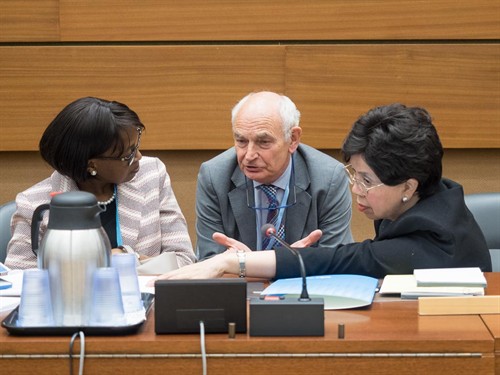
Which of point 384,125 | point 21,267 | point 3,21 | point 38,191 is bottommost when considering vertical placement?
point 21,267

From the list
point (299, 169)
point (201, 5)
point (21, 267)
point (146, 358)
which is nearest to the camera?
point (146, 358)

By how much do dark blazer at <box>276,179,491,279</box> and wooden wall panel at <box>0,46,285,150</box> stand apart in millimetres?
2072

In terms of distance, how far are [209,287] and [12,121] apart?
9.92 ft

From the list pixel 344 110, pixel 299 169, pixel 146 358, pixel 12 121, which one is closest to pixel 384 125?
pixel 299 169

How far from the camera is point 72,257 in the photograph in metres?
2.09

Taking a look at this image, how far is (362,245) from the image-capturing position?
281cm

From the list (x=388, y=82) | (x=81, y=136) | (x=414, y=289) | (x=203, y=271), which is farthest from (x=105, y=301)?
(x=388, y=82)

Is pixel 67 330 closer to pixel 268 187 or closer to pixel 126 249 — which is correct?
pixel 126 249

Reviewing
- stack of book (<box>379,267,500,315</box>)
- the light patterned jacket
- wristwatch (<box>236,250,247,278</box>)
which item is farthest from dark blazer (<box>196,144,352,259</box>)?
stack of book (<box>379,267,500,315</box>)

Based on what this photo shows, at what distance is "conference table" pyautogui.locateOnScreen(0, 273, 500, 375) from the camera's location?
2023mm

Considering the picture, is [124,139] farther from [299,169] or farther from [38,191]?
[299,169]

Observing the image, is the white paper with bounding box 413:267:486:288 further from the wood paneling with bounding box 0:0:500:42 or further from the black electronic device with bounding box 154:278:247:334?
the wood paneling with bounding box 0:0:500:42

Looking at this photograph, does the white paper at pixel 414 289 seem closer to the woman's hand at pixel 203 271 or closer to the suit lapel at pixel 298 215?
the woman's hand at pixel 203 271

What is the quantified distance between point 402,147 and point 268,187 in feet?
3.10
